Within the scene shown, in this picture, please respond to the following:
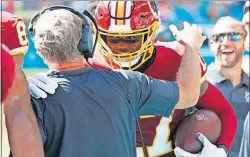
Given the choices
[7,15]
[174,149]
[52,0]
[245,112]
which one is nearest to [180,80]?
[174,149]

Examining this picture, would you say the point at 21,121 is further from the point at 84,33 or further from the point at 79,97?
the point at 84,33

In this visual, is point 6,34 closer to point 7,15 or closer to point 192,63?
point 7,15

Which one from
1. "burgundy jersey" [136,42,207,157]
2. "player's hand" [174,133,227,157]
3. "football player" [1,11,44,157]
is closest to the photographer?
"football player" [1,11,44,157]

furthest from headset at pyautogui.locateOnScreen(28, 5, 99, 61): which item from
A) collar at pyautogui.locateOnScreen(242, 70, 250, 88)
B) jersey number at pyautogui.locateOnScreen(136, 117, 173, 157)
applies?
collar at pyautogui.locateOnScreen(242, 70, 250, 88)

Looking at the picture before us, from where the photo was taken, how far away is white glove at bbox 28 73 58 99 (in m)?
2.05

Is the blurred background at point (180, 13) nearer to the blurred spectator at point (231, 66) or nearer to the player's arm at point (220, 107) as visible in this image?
the blurred spectator at point (231, 66)

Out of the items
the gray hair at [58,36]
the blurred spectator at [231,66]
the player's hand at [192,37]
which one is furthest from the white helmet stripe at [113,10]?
the blurred spectator at [231,66]

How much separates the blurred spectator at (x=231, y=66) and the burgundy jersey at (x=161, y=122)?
1072mm

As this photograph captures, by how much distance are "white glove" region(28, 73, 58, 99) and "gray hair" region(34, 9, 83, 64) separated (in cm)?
7

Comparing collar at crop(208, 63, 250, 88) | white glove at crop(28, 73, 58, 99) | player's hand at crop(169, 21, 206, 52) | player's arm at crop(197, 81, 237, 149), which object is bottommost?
collar at crop(208, 63, 250, 88)

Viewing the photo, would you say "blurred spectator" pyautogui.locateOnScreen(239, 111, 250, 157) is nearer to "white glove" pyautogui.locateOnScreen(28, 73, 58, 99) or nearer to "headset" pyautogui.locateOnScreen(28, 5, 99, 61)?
"headset" pyautogui.locateOnScreen(28, 5, 99, 61)

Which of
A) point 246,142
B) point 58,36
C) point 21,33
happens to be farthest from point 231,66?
point 58,36

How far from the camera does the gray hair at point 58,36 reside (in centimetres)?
206

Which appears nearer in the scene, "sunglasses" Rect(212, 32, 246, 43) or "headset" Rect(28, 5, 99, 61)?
"headset" Rect(28, 5, 99, 61)
